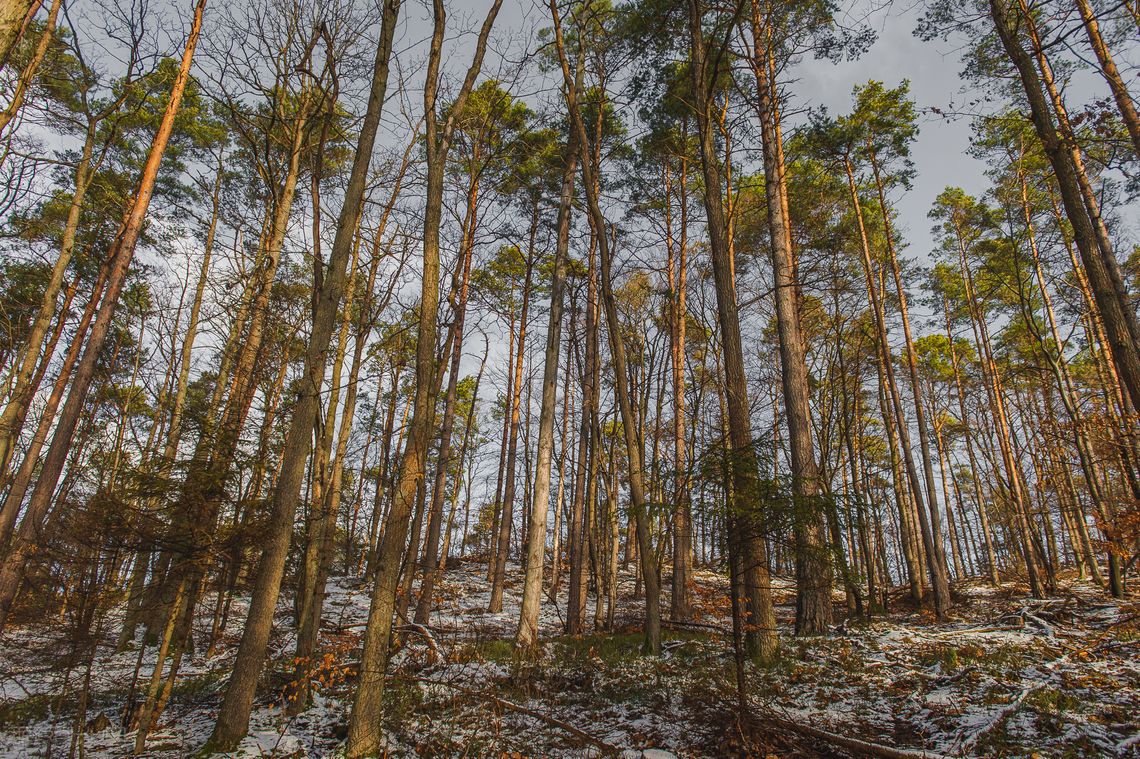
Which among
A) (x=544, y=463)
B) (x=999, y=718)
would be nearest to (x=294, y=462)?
(x=544, y=463)

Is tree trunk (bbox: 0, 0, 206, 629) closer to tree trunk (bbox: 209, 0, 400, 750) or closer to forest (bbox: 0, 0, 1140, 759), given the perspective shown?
forest (bbox: 0, 0, 1140, 759)

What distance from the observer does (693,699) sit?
4.93 m

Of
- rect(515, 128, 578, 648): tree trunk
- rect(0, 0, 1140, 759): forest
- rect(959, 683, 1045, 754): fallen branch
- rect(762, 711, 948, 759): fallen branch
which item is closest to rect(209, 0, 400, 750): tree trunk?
rect(0, 0, 1140, 759): forest

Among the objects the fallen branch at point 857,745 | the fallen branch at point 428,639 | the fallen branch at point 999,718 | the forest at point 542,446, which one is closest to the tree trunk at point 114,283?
the forest at point 542,446

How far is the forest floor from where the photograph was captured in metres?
3.71

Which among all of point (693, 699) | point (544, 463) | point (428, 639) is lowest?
point (693, 699)

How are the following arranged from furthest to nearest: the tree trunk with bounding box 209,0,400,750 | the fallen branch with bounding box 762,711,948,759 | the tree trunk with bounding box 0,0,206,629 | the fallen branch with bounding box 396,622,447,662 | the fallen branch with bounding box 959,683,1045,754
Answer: the tree trunk with bounding box 0,0,206,629 < the fallen branch with bounding box 396,622,447,662 < the tree trunk with bounding box 209,0,400,750 < the fallen branch with bounding box 959,683,1045,754 < the fallen branch with bounding box 762,711,948,759

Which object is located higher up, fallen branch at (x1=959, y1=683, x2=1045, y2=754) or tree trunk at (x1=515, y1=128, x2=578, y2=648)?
tree trunk at (x1=515, y1=128, x2=578, y2=648)

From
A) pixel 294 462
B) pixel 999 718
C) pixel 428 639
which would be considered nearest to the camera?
pixel 999 718

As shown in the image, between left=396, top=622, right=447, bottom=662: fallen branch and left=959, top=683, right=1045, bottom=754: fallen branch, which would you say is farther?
left=396, top=622, right=447, bottom=662: fallen branch

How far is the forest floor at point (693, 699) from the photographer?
371 cm

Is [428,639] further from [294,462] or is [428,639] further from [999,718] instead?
[999,718]

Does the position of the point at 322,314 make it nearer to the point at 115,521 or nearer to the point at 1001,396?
the point at 115,521

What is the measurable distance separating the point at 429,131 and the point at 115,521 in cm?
467
